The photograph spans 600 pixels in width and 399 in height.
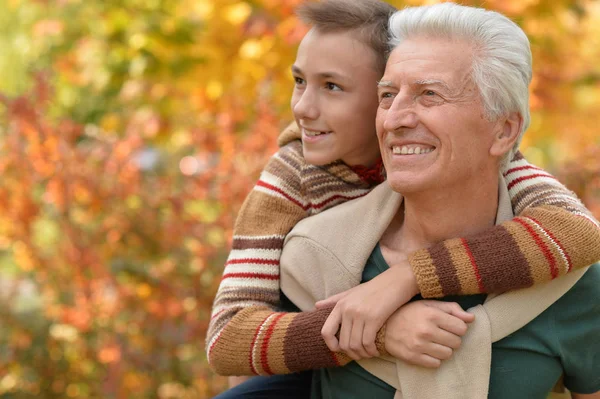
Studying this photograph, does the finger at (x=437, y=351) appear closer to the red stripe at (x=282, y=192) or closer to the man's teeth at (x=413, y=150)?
the man's teeth at (x=413, y=150)

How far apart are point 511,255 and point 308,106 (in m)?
0.77

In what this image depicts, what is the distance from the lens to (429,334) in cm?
207

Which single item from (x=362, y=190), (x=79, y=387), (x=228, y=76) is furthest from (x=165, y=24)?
(x=362, y=190)

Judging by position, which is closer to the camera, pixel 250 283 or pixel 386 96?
pixel 386 96

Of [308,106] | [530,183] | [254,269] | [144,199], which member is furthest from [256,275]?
[144,199]

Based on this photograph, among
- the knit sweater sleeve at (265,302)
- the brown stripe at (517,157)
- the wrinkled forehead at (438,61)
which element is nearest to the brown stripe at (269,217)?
the knit sweater sleeve at (265,302)

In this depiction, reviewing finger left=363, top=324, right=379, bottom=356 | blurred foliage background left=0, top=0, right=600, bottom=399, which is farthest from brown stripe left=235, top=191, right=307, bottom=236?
blurred foliage background left=0, top=0, right=600, bottom=399

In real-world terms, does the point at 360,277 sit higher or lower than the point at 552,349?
higher

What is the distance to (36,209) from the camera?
462cm

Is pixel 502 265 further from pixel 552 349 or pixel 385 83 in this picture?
pixel 385 83

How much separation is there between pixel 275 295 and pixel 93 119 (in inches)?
118

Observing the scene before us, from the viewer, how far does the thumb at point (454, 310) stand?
2084 mm

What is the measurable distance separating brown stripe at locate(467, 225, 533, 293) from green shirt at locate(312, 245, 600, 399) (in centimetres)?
15

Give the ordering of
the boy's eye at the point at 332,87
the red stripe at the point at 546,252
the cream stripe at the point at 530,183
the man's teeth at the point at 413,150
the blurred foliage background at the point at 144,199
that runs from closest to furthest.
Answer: the red stripe at the point at 546,252
the man's teeth at the point at 413,150
the cream stripe at the point at 530,183
the boy's eye at the point at 332,87
the blurred foliage background at the point at 144,199
